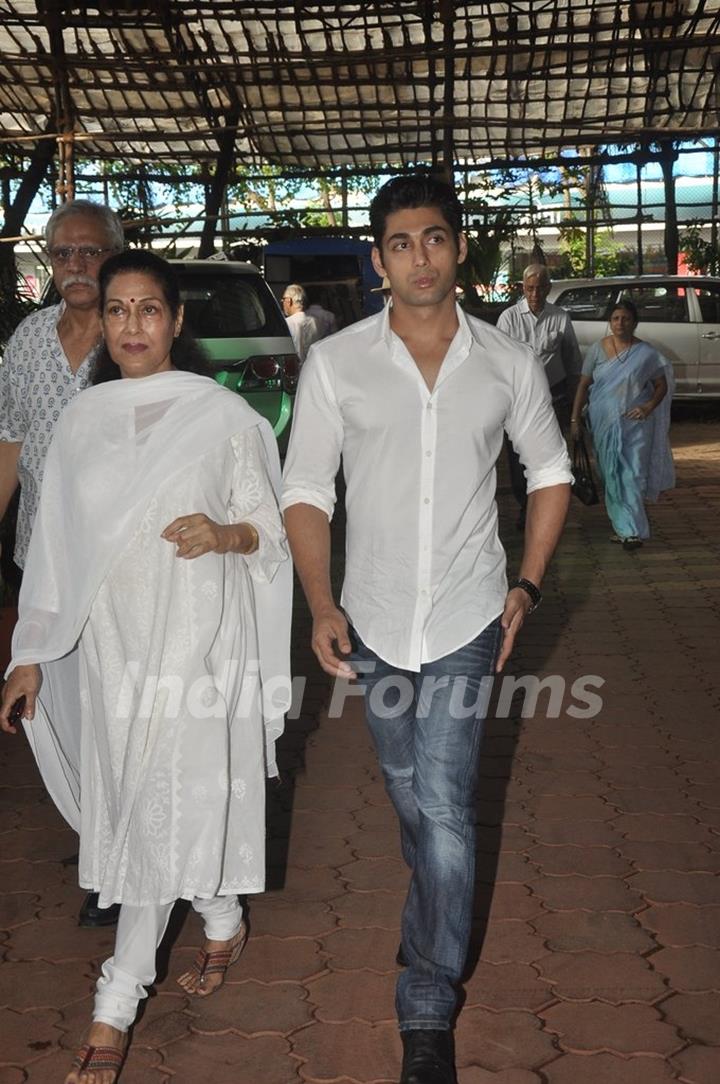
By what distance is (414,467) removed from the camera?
3.45 meters

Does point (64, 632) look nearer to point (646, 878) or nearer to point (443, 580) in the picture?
point (443, 580)

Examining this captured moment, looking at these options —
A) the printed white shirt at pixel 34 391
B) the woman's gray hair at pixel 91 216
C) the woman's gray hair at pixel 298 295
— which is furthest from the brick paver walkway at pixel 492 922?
the woman's gray hair at pixel 298 295

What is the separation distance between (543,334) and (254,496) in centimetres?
851

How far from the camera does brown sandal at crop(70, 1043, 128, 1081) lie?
338cm

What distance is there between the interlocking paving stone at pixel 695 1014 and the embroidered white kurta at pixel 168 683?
104 cm

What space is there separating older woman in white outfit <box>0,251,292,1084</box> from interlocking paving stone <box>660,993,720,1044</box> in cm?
104

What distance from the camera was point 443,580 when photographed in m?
3.47

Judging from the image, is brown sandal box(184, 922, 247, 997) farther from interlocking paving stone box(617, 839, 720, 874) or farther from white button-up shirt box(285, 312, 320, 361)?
white button-up shirt box(285, 312, 320, 361)

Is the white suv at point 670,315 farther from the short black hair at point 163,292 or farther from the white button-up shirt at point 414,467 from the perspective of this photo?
the white button-up shirt at point 414,467

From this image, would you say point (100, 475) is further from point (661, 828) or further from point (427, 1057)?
point (661, 828)

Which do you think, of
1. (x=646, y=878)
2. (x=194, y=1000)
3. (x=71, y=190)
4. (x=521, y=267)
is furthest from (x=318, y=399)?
(x=521, y=267)

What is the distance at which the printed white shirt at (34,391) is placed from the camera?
4.54 m

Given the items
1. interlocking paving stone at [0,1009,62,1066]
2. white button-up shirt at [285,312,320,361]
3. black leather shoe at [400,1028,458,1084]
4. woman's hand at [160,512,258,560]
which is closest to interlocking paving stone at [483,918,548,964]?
black leather shoe at [400,1028,458,1084]

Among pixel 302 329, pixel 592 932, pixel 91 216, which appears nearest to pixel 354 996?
pixel 592 932
